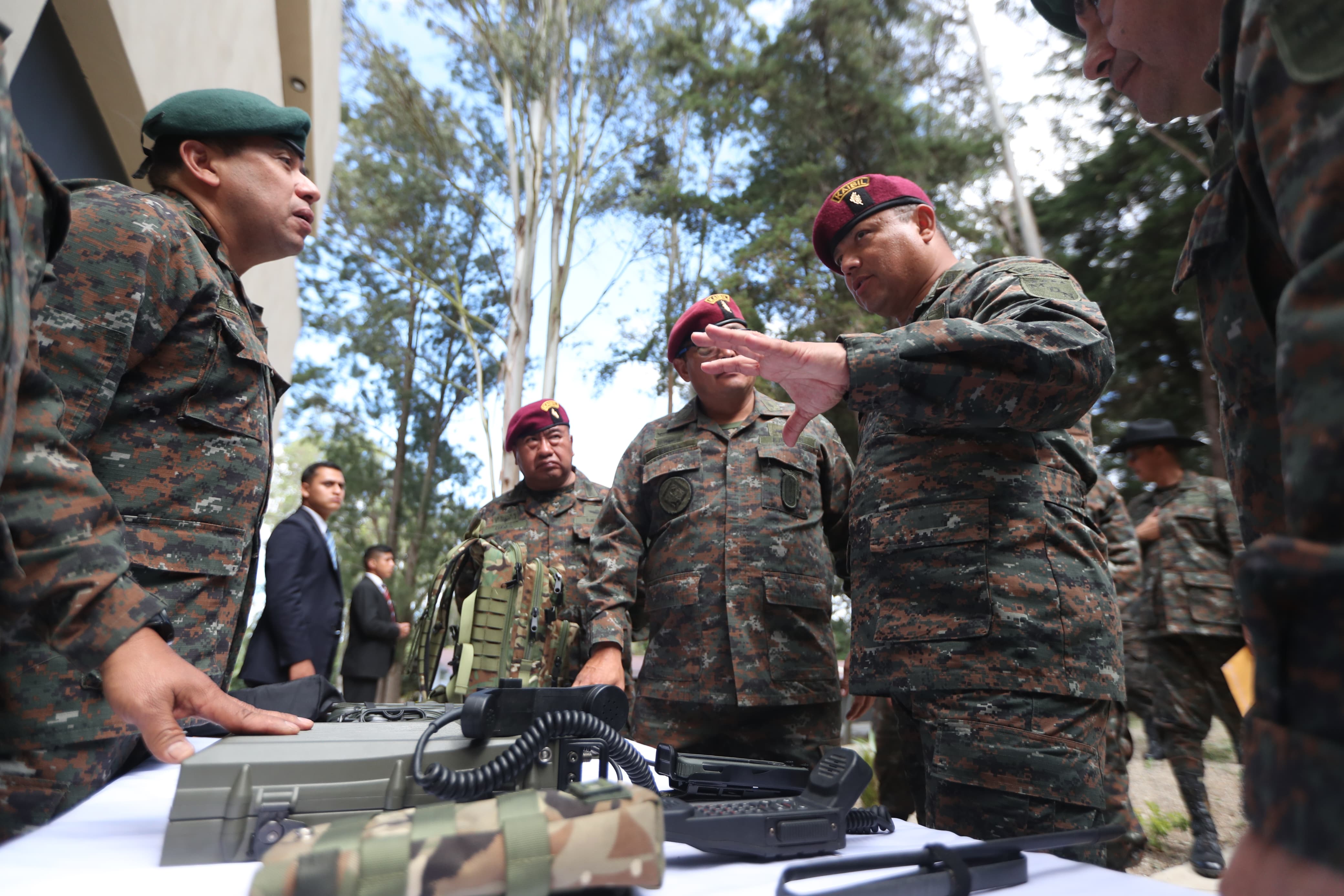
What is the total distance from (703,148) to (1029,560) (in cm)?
1418

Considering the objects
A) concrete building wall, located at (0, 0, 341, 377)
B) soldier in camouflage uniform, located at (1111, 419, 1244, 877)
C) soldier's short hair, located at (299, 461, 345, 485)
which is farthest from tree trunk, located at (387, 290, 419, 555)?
soldier in camouflage uniform, located at (1111, 419, 1244, 877)

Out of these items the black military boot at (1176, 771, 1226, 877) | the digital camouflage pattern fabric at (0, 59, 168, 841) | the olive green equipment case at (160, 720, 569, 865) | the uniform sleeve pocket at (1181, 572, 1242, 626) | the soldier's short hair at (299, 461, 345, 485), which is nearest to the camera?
the olive green equipment case at (160, 720, 569, 865)

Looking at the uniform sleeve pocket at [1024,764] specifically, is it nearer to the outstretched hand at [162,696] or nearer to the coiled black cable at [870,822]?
the coiled black cable at [870,822]

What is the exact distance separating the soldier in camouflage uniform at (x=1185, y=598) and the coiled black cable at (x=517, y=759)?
425 centimetres

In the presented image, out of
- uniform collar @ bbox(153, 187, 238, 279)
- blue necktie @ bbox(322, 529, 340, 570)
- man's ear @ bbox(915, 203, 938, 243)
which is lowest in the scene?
blue necktie @ bbox(322, 529, 340, 570)

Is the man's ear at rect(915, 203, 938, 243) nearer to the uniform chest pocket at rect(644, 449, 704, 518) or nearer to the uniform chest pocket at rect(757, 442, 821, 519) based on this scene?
the uniform chest pocket at rect(757, 442, 821, 519)

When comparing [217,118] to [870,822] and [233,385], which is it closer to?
[233,385]

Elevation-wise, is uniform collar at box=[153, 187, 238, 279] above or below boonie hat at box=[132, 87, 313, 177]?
below

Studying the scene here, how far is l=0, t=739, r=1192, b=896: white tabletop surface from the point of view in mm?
766

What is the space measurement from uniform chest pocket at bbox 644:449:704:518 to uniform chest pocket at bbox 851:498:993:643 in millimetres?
1058

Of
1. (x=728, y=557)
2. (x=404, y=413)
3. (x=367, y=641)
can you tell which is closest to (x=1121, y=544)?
(x=728, y=557)

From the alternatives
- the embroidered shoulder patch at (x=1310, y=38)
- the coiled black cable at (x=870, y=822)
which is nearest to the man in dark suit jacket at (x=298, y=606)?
the coiled black cable at (x=870, y=822)

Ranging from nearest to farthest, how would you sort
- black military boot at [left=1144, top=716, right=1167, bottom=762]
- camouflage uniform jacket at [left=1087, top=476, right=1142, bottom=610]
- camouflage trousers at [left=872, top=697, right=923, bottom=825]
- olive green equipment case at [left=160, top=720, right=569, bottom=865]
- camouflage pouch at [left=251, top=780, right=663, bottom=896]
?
camouflage pouch at [left=251, top=780, right=663, bottom=896] < olive green equipment case at [left=160, top=720, right=569, bottom=865] < camouflage trousers at [left=872, top=697, right=923, bottom=825] < camouflage uniform jacket at [left=1087, top=476, right=1142, bottom=610] < black military boot at [left=1144, top=716, right=1167, bottom=762]

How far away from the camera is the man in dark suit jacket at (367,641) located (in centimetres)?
677
